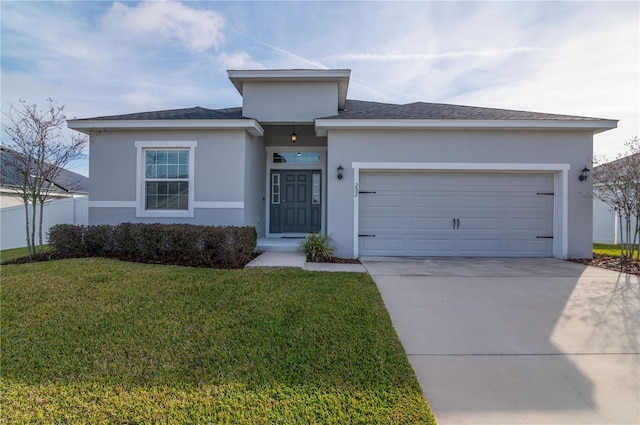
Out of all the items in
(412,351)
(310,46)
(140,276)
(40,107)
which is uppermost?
(310,46)

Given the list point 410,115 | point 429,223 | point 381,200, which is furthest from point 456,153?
point 381,200

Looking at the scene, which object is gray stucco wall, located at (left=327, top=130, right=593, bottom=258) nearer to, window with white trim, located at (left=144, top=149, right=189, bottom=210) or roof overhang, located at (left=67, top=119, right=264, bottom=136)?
roof overhang, located at (left=67, top=119, right=264, bottom=136)

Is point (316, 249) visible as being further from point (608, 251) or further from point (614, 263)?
point (608, 251)

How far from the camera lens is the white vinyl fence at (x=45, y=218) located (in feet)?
33.6

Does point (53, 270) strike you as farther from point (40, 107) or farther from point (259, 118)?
point (259, 118)

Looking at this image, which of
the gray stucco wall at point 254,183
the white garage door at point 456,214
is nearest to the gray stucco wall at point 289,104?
the gray stucco wall at point 254,183

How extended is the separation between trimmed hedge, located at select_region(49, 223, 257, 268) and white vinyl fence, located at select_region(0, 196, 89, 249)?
5063 millimetres

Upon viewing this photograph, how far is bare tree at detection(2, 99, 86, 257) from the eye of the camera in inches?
257

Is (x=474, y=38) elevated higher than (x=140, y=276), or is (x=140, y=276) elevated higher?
(x=474, y=38)

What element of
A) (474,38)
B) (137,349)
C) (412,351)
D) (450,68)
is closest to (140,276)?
(137,349)

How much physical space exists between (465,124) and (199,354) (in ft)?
24.7

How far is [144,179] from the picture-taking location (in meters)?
7.81

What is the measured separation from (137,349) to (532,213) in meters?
8.93

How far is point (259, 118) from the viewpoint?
8.70 meters
